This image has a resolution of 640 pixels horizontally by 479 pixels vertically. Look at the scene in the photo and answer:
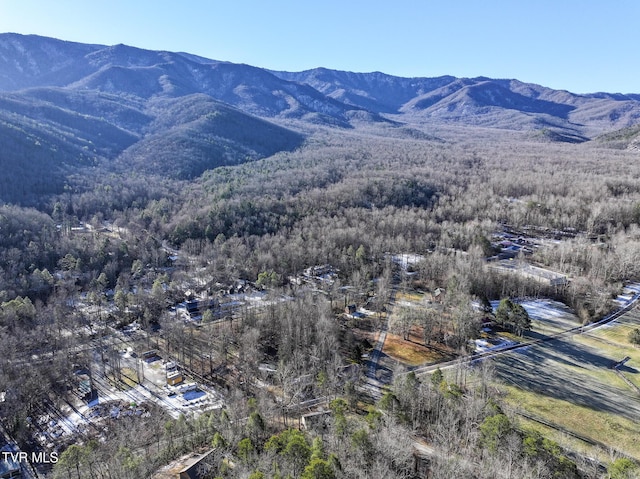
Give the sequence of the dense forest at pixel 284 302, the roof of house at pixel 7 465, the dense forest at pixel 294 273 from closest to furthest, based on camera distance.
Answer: the dense forest at pixel 294 273 < the dense forest at pixel 284 302 < the roof of house at pixel 7 465

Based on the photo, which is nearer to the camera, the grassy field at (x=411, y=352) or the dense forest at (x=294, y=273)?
the dense forest at (x=294, y=273)

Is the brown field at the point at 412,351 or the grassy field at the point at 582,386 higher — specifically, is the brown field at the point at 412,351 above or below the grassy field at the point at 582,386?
below

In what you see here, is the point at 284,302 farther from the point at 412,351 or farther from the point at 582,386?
the point at 582,386

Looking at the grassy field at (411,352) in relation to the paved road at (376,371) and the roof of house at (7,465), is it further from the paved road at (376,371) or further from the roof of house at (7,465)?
the roof of house at (7,465)

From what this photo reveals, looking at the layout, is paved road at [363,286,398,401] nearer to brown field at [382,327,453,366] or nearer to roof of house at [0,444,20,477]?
brown field at [382,327,453,366]

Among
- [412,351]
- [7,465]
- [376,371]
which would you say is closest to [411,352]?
[412,351]

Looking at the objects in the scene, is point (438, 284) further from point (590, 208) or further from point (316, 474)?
point (590, 208)

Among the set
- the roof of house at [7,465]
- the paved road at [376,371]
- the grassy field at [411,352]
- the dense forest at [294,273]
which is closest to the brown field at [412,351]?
the grassy field at [411,352]

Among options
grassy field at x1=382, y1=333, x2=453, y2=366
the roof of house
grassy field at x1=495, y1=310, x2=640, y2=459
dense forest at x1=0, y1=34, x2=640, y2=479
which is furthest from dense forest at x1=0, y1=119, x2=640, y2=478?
grassy field at x1=382, y1=333, x2=453, y2=366

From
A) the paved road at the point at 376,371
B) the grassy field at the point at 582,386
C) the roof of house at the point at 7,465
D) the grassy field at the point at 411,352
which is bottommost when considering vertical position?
the roof of house at the point at 7,465

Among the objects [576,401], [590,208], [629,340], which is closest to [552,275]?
[629,340]
